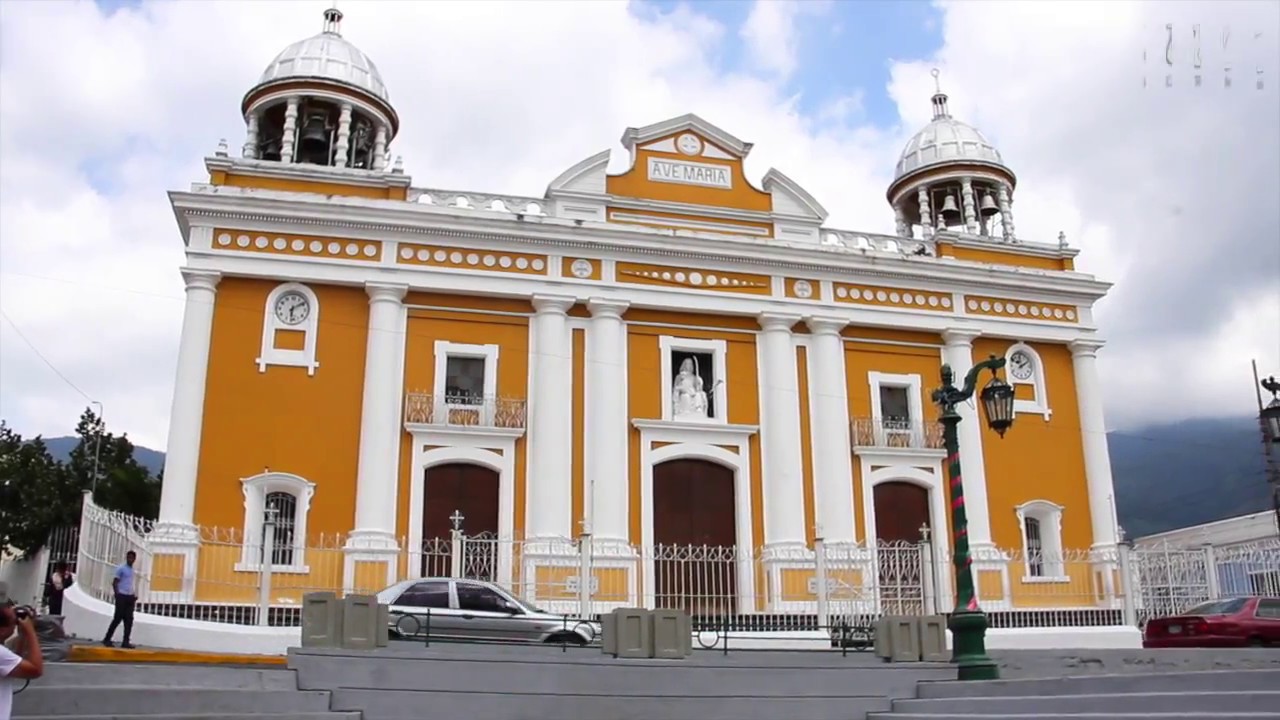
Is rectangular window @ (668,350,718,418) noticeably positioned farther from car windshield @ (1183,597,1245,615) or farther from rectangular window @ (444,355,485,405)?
car windshield @ (1183,597,1245,615)

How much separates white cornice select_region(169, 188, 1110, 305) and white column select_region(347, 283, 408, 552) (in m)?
1.35

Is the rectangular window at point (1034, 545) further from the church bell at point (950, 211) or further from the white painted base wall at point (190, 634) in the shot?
the white painted base wall at point (190, 634)

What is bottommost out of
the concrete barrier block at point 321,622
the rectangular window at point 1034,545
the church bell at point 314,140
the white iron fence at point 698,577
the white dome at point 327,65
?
the concrete barrier block at point 321,622

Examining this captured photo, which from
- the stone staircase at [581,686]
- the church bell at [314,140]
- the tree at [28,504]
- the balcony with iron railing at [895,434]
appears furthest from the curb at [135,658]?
the tree at [28,504]

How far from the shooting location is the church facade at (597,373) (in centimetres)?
1856

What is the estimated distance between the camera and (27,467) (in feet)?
109

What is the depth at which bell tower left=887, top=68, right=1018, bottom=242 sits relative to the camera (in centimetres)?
2509

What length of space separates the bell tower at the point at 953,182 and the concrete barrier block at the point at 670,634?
14.9m

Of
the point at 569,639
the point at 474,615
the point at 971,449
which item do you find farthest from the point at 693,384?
the point at 474,615

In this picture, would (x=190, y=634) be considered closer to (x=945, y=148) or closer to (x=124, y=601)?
(x=124, y=601)

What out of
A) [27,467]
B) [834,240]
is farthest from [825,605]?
[27,467]

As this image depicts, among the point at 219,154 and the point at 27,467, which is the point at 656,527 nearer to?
the point at 219,154

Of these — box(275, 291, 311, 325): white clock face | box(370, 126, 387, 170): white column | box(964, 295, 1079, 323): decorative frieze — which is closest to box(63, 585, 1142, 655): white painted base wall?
box(275, 291, 311, 325): white clock face

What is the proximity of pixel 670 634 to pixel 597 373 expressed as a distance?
28.6ft
